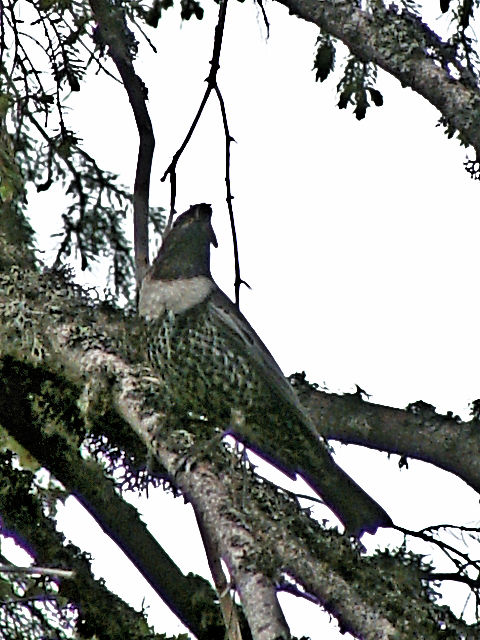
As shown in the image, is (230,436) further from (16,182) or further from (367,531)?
(16,182)

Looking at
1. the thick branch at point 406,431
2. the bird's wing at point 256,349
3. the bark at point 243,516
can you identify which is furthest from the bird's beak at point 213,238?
the bark at point 243,516

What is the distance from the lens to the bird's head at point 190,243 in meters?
3.38

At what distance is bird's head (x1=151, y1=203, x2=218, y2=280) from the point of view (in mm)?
3379

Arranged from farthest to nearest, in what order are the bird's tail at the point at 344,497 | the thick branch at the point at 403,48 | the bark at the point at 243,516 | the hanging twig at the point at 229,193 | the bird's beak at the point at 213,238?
the hanging twig at the point at 229,193 → the bird's beak at the point at 213,238 → the thick branch at the point at 403,48 → the bird's tail at the point at 344,497 → the bark at the point at 243,516

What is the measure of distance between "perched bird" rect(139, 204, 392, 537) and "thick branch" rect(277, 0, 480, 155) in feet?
2.56

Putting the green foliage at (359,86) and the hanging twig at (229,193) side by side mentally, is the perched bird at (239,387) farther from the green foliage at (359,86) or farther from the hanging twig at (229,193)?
the green foliage at (359,86)

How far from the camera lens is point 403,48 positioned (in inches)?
128

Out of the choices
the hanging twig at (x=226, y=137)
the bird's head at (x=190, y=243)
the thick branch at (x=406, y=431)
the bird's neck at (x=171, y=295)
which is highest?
the hanging twig at (x=226, y=137)

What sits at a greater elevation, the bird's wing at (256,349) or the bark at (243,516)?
the bird's wing at (256,349)

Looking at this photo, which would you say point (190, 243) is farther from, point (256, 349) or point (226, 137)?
point (226, 137)

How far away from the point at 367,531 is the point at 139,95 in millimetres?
1447

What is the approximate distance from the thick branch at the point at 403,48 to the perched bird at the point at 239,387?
0.78m

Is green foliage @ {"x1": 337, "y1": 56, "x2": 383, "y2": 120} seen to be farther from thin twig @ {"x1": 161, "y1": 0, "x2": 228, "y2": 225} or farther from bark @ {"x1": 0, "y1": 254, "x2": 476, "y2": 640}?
bark @ {"x1": 0, "y1": 254, "x2": 476, "y2": 640}

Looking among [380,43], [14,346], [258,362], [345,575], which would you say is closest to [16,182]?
[14,346]
